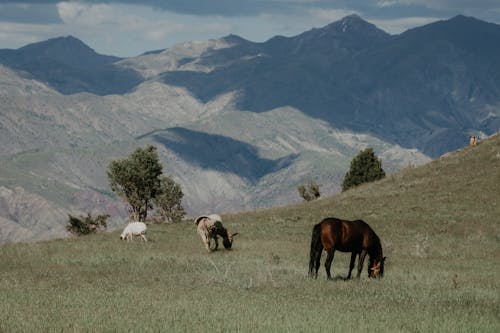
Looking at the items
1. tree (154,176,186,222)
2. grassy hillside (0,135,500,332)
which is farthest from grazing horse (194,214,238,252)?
tree (154,176,186,222)

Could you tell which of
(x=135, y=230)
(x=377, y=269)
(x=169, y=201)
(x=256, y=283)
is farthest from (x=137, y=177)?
(x=256, y=283)

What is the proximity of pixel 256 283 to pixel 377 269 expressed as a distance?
5.24 meters

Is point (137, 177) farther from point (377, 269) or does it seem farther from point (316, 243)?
point (316, 243)

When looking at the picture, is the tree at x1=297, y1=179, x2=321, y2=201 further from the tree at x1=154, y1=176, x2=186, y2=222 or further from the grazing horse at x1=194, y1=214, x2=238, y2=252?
the grazing horse at x1=194, y1=214, x2=238, y2=252

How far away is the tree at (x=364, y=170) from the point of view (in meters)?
120

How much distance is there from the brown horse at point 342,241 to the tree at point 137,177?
6660 cm

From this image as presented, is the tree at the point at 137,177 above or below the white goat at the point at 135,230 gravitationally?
above

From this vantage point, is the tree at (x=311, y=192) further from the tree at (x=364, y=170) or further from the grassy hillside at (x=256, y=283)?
the grassy hillside at (x=256, y=283)

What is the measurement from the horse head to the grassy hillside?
44cm

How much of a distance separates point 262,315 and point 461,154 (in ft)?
243

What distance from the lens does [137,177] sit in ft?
307

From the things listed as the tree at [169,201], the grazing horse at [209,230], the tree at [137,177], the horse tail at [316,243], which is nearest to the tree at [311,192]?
the tree at [169,201]

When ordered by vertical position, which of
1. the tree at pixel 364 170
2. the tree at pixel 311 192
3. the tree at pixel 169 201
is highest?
the tree at pixel 364 170

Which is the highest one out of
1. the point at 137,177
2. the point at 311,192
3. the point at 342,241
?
the point at 137,177
